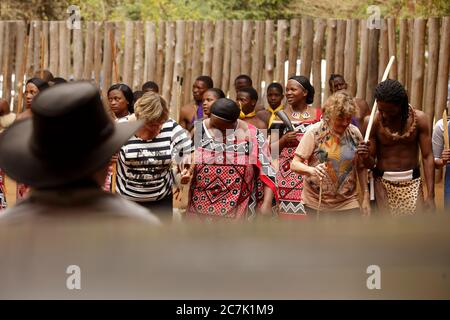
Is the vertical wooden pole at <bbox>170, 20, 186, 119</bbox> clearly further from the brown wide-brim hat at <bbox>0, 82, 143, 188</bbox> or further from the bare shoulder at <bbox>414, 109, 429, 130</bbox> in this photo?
the brown wide-brim hat at <bbox>0, 82, 143, 188</bbox>

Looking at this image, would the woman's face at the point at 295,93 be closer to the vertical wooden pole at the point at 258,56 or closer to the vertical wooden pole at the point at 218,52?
the vertical wooden pole at the point at 258,56

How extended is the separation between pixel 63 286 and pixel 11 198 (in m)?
10.4

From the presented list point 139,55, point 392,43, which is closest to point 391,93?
point 392,43

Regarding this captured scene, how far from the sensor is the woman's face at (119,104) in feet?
31.9

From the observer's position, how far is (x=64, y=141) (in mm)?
3053

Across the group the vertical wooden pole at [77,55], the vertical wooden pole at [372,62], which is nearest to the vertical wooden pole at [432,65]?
the vertical wooden pole at [372,62]

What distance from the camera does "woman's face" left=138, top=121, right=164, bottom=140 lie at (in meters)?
Answer: 7.95

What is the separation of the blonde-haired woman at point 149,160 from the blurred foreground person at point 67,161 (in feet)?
15.3

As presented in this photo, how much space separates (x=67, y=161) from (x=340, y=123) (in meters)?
4.96

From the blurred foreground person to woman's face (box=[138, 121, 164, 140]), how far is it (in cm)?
470

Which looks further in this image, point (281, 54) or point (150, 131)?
point (281, 54)

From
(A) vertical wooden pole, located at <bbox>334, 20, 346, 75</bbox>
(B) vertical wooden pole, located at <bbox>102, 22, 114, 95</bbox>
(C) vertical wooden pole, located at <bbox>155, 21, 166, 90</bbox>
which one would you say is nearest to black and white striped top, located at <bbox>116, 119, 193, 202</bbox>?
(A) vertical wooden pole, located at <bbox>334, 20, 346, 75</bbox>

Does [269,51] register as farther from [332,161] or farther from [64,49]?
[332,161]

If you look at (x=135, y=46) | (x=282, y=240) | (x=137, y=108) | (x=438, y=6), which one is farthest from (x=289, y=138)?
(x=438, y=6)
